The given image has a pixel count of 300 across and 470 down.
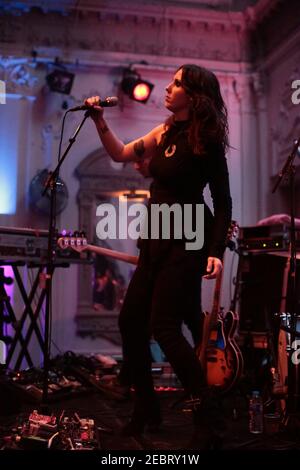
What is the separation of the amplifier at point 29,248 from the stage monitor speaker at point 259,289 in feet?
4.72

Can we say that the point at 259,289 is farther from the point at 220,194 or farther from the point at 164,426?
the point at 220,194

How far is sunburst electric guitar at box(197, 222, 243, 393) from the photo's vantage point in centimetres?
335

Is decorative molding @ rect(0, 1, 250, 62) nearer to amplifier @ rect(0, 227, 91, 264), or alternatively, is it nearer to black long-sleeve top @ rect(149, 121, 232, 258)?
amplifier @ rect(0, 227, 91, 264)

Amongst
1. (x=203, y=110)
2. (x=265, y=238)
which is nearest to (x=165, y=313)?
(x=203, y=110)

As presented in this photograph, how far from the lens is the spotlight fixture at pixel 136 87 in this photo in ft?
19.6

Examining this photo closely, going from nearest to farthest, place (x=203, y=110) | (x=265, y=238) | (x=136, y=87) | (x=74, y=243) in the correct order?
(x=203, y=110) < (x=74, y=243) < (x=265, y=238) < (x=136, y=87)

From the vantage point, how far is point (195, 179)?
2178 millimetres

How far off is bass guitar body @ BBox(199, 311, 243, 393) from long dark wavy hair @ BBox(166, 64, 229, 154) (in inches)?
63.4

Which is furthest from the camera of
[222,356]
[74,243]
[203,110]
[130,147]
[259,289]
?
[259,289]

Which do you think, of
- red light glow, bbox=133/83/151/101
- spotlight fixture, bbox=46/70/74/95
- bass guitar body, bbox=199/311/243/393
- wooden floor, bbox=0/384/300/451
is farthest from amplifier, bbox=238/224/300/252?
spotlight fixture, bbox=46/70/74/95

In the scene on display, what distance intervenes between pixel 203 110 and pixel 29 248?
2.42 m

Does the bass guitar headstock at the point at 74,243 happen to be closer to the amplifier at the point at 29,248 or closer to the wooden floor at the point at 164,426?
the amplifier at the point at 29,248

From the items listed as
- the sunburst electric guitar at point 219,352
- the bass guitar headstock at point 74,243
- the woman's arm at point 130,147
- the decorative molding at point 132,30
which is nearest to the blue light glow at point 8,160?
the decorative molding at point 132,30

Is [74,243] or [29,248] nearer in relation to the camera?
[74,243]
